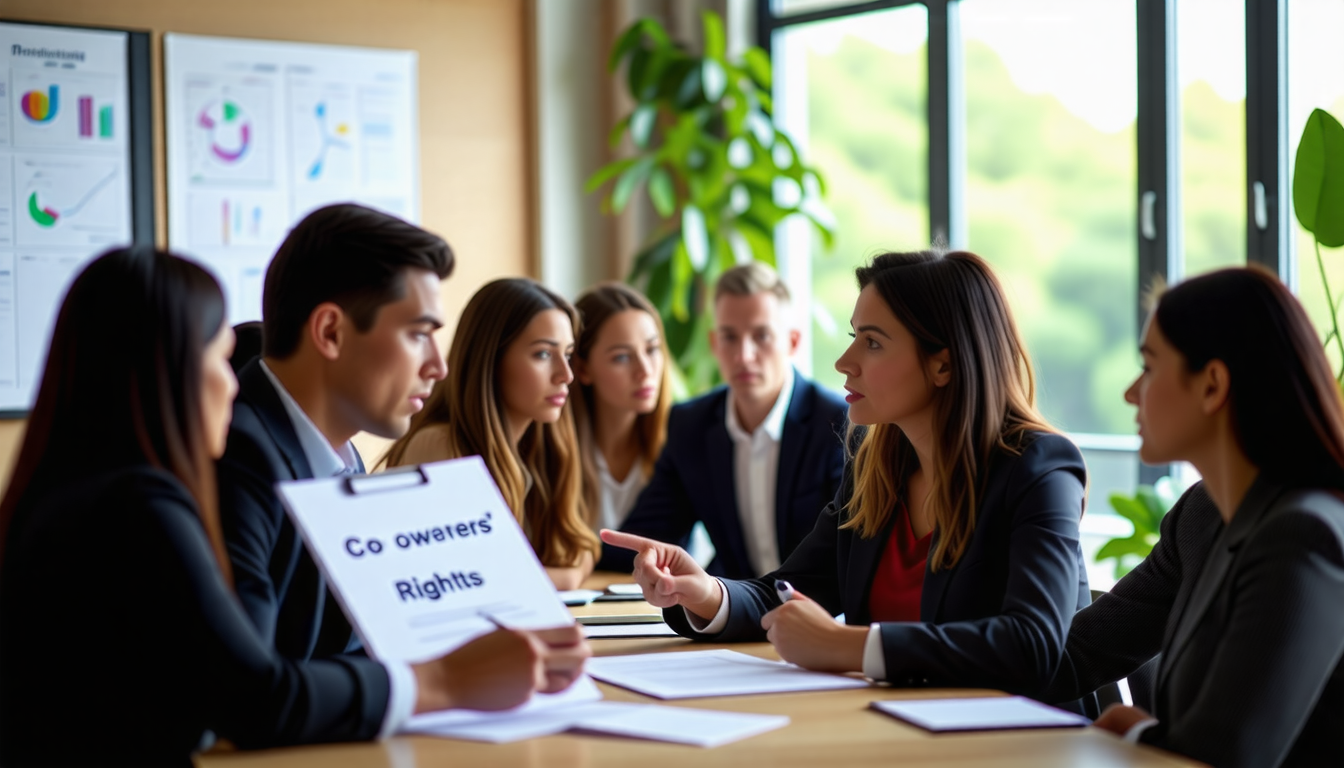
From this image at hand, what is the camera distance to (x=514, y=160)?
17.6 ft

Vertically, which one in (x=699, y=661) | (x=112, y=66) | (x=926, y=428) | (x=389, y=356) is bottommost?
(x=699, y=661)

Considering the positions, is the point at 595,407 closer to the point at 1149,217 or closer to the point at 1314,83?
the point at 1149,217

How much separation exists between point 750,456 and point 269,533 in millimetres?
2224

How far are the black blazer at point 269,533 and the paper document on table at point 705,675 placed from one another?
Answer: 1.36 feet

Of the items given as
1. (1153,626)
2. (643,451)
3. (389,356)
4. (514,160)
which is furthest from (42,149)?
(1153,626)

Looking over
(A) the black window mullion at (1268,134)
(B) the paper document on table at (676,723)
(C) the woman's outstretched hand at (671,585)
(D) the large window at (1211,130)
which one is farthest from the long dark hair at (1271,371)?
(D) the large window at (1211,130)

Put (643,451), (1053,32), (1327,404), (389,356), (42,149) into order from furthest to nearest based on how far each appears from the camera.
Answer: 1. (1053,32)
2. (42,149)
3. (643,451)
4. (389,356)
5. (1327,404)

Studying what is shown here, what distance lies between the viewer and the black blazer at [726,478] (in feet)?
11.9

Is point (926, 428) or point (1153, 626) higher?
point (926, 428)

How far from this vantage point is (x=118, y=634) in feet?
4.56

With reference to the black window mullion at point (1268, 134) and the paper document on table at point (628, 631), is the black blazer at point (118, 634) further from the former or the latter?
the black window mullion at point (1268, 134)

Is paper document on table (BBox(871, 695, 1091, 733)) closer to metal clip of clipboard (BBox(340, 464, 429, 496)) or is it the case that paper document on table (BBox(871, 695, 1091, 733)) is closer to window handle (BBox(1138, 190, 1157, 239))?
metal clip of clipboard (BBox(340, 464, 429, 496))

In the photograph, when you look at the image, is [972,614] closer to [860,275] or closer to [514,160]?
[860,275]

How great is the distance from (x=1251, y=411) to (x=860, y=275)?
34.9 inches
